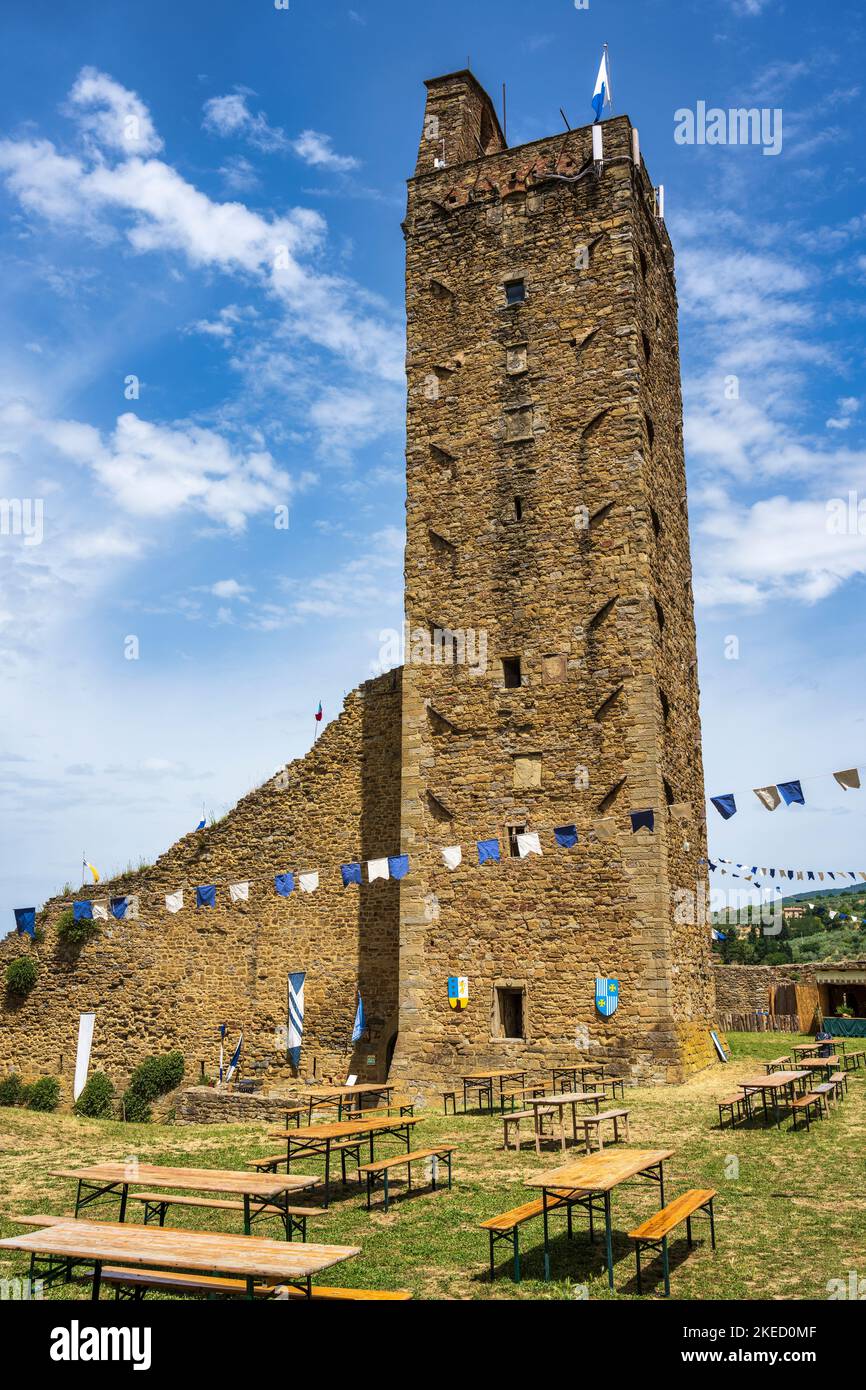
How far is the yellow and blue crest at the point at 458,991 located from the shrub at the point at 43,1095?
8.95 meters

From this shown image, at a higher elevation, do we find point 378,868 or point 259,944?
point 378,868

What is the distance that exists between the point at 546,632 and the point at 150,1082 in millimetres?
11436

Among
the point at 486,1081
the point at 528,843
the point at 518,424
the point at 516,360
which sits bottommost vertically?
the point at 486,1081

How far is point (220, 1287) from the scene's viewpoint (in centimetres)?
582

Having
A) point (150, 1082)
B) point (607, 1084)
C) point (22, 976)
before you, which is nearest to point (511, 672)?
point (607, 1084)

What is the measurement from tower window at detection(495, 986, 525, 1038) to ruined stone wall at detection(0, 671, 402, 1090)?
2.97 m

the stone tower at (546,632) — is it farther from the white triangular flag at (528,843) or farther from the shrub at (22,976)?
the shrub at (22,976)

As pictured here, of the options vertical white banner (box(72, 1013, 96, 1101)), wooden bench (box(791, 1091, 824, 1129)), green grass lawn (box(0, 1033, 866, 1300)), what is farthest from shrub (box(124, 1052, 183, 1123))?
wooden bench (box(791, 1091, 824, 1129))

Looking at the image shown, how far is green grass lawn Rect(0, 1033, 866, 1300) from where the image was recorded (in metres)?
6.79

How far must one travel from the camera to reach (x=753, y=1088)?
11820mm

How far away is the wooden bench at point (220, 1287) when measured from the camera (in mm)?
5695

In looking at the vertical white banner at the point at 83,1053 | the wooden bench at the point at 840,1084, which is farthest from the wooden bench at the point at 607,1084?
the vertical white banner at the point at 83,1053

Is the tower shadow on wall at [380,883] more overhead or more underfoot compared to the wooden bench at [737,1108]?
more overhead

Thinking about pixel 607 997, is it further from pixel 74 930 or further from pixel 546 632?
pixel 74 930
